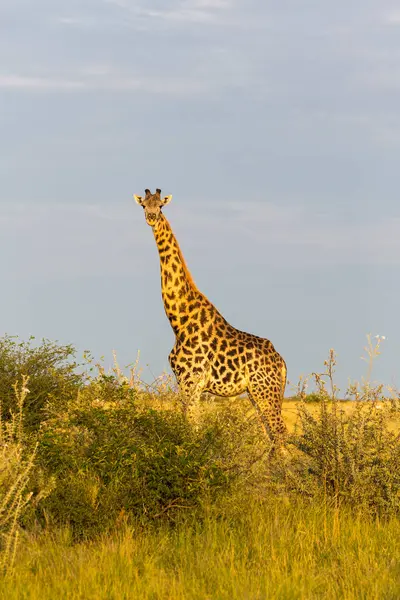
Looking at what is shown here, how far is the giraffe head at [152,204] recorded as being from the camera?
1362 centimetres

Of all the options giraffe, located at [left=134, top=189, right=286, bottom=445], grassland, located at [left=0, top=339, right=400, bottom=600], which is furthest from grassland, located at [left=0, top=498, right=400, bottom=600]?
giraffe, located at [left=134, top=189, right=286, bottom=445]

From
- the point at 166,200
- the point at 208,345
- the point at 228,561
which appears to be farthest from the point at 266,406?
the point at 228,561

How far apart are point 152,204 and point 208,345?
7.52ft

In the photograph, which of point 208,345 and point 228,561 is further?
point 208,345

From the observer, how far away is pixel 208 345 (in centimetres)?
1362

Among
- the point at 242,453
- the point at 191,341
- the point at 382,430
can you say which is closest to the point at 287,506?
the point at 242,453

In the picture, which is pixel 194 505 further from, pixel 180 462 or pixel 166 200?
pixel 166 200

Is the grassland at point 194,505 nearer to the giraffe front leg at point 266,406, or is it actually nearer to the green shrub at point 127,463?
the green shrub at point 127,463

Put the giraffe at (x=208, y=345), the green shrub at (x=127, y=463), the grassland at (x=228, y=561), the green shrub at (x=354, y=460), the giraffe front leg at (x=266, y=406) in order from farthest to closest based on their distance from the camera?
the giraffe front leg at (x=266, y=406) → the giraffe at (x=208, y=345) → the green shrub at (x=354, y=460) → the green shrub at (x=127, y=463) → the grassland at (x=228, y=561)

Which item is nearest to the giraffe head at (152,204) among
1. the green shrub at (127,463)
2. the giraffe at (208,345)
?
the giraffe at (208,345)

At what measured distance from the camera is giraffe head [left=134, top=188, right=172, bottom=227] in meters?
13.6

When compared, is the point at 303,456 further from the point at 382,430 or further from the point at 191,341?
the point at 191,341

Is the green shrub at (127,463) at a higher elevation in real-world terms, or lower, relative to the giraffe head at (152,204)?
lower

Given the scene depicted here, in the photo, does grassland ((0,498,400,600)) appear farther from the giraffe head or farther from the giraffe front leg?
the giraffe head
